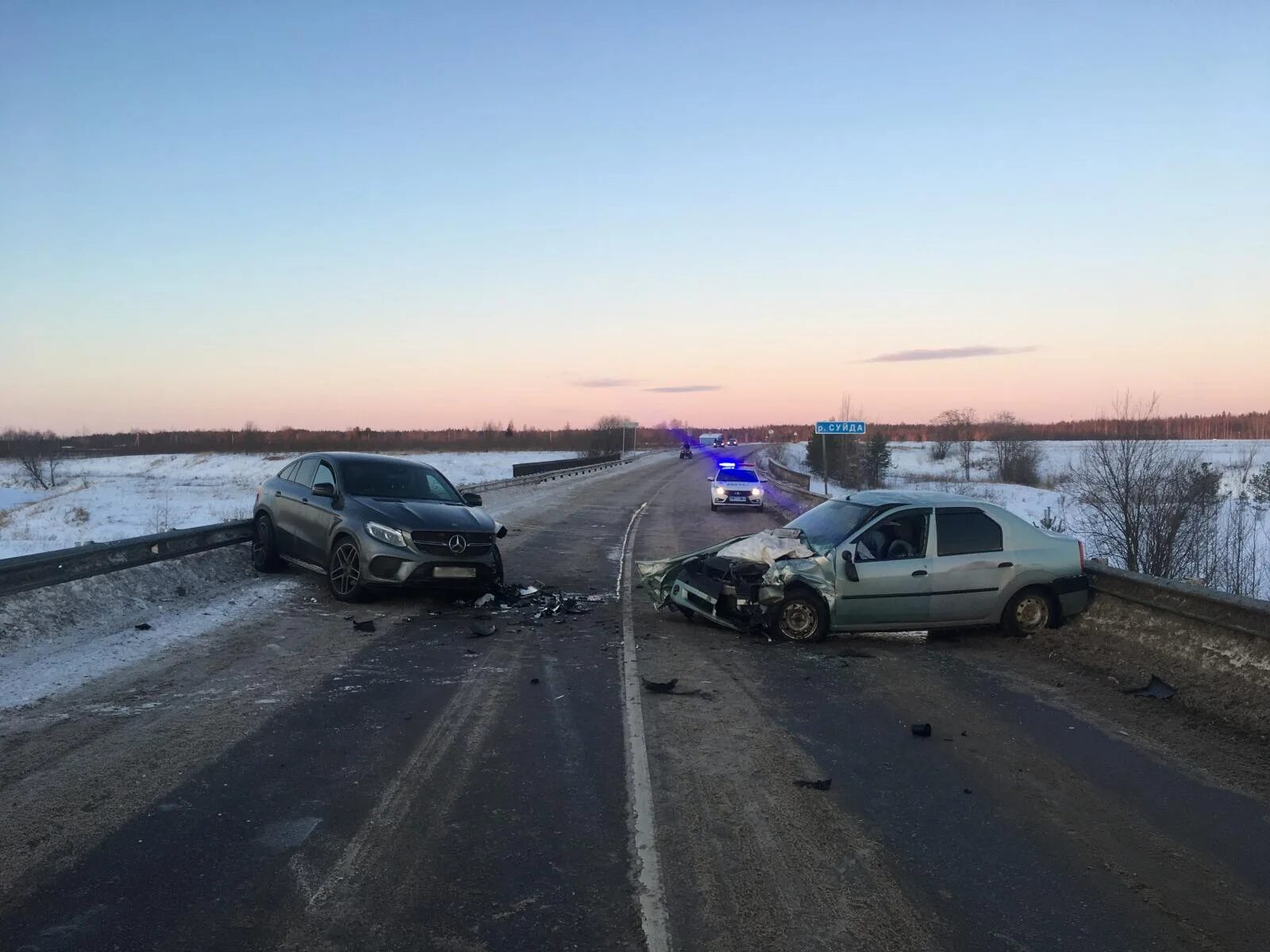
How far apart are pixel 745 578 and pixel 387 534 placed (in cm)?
432

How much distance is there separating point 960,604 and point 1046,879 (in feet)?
17.3

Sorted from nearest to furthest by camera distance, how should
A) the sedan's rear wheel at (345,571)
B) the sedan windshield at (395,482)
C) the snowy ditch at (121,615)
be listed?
the snowy ditch at (121,615) → the sedan's rear wheel at (345,571) → the sedan windshield at (395,482)

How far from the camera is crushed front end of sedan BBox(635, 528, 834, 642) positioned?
904cm

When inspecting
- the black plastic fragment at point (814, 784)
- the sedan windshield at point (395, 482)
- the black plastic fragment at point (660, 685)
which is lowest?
the black plastic fragment at point (660, 685)

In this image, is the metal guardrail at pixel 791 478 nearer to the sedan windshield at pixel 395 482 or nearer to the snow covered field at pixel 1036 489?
the snow covered field at pixel 1036 489

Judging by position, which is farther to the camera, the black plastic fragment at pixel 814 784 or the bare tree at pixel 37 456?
the bare tree at pixel 37 456

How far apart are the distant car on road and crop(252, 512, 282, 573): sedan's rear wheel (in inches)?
0.5

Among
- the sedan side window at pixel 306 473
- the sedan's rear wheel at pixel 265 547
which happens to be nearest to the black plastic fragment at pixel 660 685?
the sedan side window at pixel 306 473

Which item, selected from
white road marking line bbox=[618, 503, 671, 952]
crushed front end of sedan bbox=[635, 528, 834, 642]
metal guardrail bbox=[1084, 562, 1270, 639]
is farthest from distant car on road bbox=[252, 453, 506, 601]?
metal guardrail bbox=[1084, 562, 1270, 639]

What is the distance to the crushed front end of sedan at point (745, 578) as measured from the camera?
29.7 ft

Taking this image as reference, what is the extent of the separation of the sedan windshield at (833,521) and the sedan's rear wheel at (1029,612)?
5.70 ft

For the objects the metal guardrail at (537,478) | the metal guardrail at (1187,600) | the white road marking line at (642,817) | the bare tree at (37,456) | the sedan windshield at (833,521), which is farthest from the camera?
the bare tree at (37,456)

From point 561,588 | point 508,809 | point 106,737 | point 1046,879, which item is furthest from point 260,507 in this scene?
point 1046,879

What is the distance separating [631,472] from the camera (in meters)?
56.9
